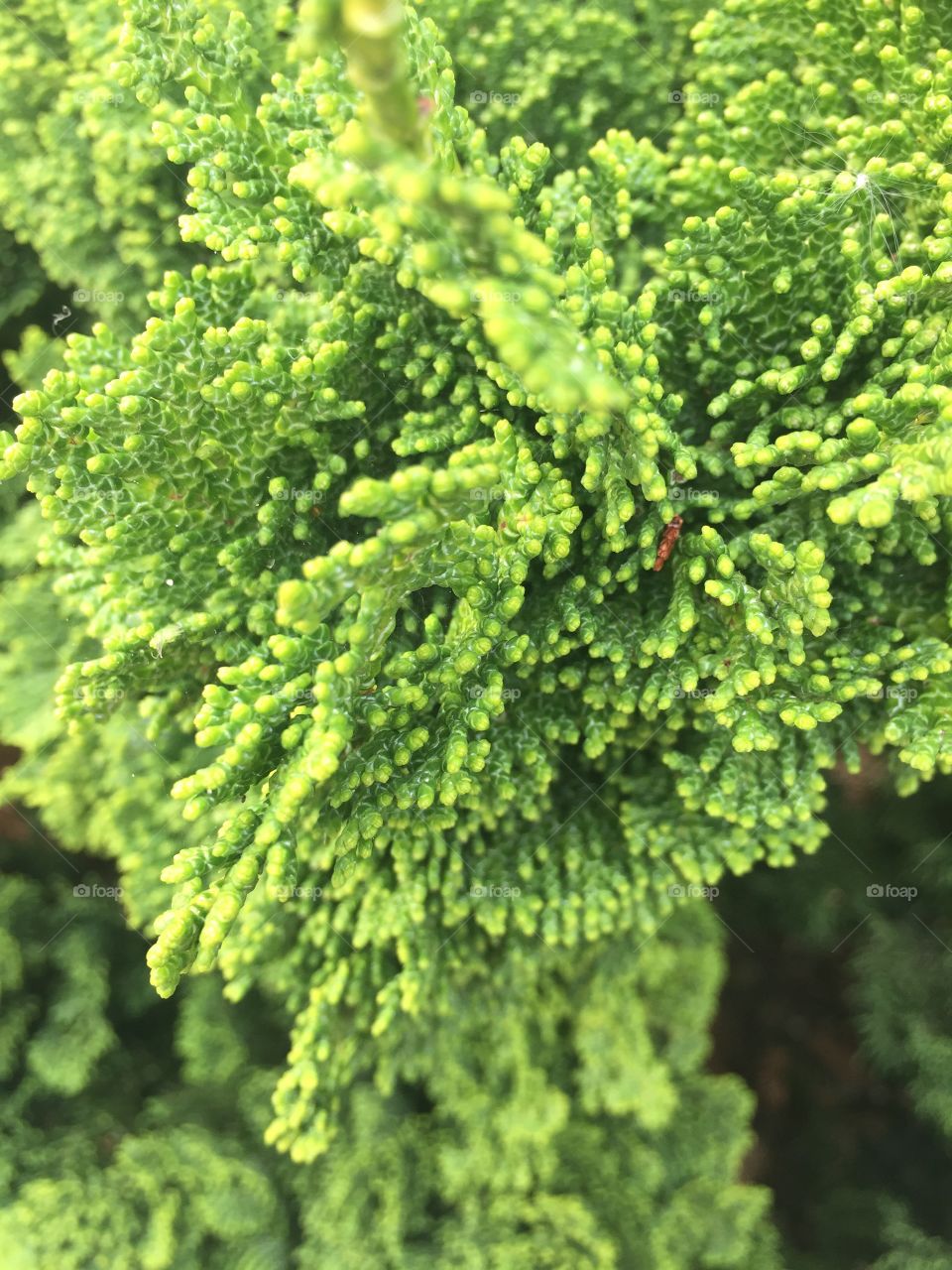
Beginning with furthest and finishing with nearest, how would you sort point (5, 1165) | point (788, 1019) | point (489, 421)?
point (788, 1019)
point (5, 1165)
point (489, 421)

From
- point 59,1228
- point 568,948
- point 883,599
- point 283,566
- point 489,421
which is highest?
point 489,421

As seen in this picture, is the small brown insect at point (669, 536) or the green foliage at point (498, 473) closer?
the green foliage at point (498, 473)

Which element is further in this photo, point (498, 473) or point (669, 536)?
point (669, 536)

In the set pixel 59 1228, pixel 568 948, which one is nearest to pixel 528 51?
pixel 568 948

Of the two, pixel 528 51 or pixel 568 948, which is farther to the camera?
pixel 568 948

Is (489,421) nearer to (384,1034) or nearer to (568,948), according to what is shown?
(568,948)

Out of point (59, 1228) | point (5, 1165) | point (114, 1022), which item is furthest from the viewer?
point (114, 1022)

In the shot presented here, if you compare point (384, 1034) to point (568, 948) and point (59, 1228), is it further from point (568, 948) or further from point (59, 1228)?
point (59, 1228)

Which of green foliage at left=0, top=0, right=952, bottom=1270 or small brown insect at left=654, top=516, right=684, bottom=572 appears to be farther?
Result: small brown insect at left=654, top=516, right=684, bottom=572

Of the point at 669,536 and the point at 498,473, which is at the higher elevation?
the point at 669,536

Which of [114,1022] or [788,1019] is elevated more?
[788,1019]
